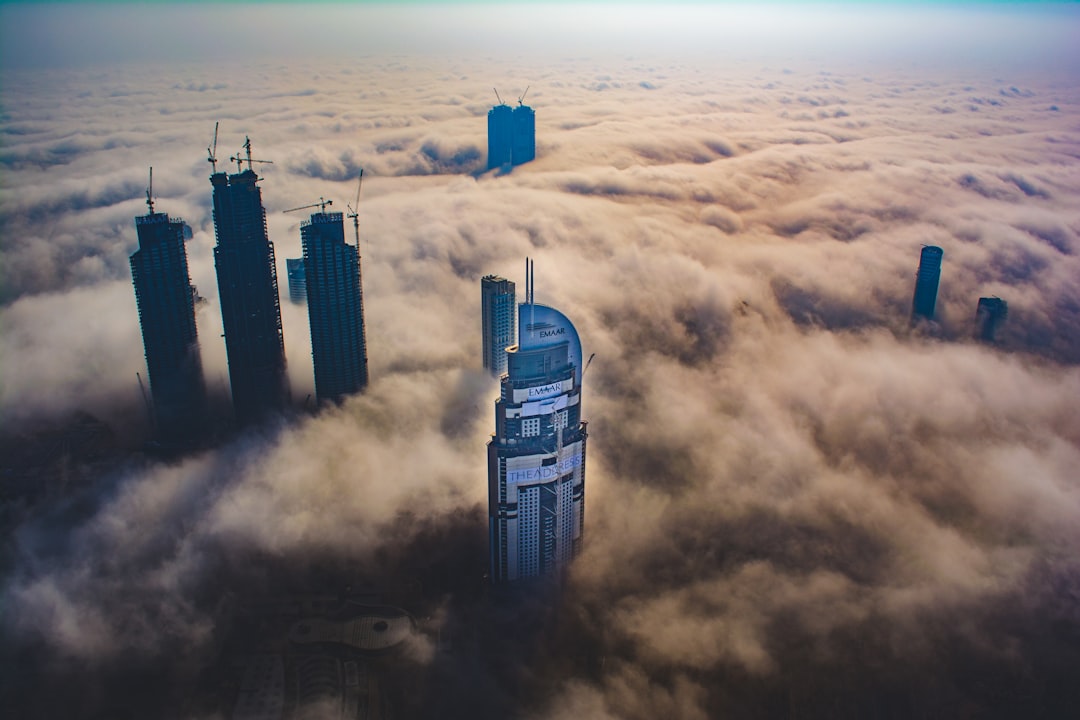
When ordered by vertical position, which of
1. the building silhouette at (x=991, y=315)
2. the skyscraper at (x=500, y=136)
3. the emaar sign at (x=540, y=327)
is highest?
the skyscraper at (x=500, y=136)

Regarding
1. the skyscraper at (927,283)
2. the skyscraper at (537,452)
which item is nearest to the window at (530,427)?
the skyscraper at (537,452)

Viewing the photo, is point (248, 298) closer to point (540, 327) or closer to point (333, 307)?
point (333, 307)

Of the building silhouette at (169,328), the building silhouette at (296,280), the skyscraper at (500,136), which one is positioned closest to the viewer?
the building silhouette at (169,328)

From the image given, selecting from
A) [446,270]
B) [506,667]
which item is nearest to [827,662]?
[506,667]

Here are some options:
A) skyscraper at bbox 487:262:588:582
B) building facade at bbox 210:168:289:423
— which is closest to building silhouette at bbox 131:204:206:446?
building facade at bbox 210:168:289:423

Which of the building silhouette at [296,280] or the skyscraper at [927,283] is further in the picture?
the skyscraper at [927,283]

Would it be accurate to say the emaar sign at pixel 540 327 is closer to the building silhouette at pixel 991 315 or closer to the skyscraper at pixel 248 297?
the skyscraper at pixel 248 297

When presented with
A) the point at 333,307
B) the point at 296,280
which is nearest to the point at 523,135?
the point at 296,280
